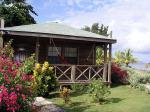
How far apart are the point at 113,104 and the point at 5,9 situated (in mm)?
22017

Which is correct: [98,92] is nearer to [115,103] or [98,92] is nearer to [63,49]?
[115,103]

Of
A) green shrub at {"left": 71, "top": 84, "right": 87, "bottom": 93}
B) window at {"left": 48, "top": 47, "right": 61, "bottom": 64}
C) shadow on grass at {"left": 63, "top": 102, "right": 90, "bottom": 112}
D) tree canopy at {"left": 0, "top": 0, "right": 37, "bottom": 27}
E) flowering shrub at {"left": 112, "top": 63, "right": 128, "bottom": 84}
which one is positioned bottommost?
shadow on grass at {"left": 63, "top": 102, "right": 90, "bottom": 112}

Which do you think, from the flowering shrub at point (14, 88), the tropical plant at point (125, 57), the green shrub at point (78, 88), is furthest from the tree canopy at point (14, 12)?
the flowering shrub at point (14, 88)

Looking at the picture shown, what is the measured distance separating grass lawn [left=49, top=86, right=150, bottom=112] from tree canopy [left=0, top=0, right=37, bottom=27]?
18.5 meters

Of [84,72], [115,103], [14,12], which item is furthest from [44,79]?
[14,12]

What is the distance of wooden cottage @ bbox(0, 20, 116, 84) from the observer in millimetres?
18047

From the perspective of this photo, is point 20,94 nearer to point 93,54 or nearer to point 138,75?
point 138,75

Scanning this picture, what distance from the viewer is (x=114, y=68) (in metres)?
21.9

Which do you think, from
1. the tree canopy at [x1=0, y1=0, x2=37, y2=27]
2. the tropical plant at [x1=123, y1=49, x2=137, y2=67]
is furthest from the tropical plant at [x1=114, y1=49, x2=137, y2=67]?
the tree canopy at [x1=0, y1=0, x2=37, y2=27]

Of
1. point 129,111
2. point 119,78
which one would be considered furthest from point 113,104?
point 119,78

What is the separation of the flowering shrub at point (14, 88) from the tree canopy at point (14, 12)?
24544 mm

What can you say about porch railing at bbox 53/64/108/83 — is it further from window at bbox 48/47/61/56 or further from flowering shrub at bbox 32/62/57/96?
flowering shrub at bbox 32/62/57/96

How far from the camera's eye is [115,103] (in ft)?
46.5

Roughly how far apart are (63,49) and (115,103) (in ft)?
25.4
